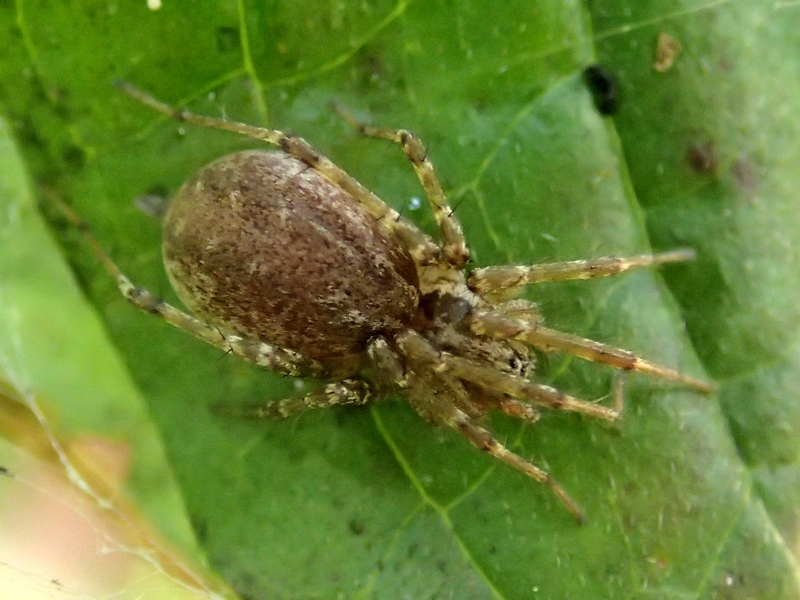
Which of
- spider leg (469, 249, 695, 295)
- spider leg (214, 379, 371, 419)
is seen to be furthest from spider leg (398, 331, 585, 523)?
spider leg (469, 249, 695, 295)

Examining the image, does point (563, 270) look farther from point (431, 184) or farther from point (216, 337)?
point (216, 337)

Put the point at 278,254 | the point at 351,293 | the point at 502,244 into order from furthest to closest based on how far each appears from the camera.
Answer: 1. the point at 502,244
2. the point at 351,293
3. the point at 278,254

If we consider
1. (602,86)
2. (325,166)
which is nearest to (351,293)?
(325,166)

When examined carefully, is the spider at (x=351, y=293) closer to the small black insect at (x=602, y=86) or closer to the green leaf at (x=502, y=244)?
the green leaf at (x=502, y=244)

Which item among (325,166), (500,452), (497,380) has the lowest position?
(500,452)

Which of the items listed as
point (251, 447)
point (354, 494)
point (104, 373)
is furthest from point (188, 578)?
point (104, 373)

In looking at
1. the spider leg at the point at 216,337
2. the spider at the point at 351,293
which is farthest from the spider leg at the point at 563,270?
the spider leg at the point at 216,337

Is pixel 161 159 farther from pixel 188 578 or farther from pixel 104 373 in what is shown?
pixel 188 578
